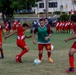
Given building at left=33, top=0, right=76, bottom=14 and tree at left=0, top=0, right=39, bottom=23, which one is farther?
building at left=33, top=0, right=76, bottom=14

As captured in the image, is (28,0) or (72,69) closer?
(72,69)

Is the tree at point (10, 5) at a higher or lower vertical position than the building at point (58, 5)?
higher

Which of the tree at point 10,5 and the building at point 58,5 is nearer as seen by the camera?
the tree at point 10,5

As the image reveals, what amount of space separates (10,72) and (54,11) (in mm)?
88023

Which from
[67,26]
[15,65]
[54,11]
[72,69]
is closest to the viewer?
[72,69]

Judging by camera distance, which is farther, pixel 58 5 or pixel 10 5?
pixel 58 5

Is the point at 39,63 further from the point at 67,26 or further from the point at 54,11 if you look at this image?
the point at 54,11

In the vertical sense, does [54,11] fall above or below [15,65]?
below

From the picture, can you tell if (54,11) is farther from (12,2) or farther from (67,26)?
(67,26)

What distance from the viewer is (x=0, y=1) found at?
54.2m

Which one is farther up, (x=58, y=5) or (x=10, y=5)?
(x=10, y=5)

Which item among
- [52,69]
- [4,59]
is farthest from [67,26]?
[52,69]

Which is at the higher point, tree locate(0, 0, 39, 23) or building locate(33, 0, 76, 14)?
tree locate(0, 0, 39, 23)

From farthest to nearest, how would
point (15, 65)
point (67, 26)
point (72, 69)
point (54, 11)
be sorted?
point (54, 11), point (67, 26), point (15, 65), point (72, 69)
